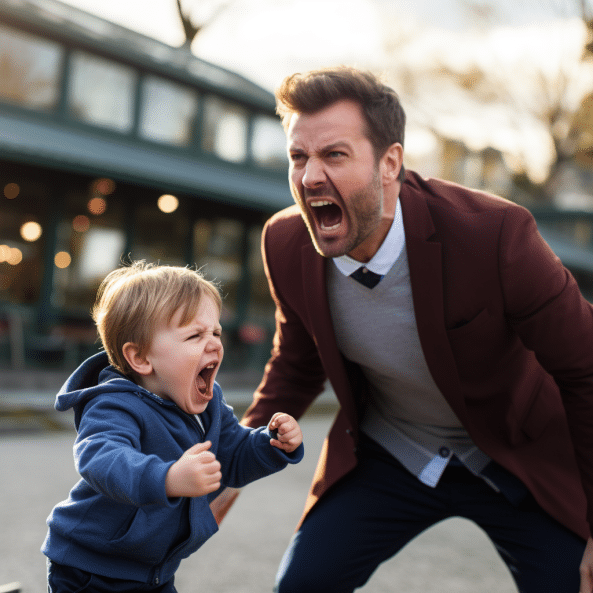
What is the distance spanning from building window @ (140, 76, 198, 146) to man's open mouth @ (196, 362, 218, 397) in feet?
40.8

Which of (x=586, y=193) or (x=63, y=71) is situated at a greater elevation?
(x=586, y=193)

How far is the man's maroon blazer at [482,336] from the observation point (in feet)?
7.40

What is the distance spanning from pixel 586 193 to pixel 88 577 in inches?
1855

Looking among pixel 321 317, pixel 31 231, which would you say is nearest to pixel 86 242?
pixel 31 231

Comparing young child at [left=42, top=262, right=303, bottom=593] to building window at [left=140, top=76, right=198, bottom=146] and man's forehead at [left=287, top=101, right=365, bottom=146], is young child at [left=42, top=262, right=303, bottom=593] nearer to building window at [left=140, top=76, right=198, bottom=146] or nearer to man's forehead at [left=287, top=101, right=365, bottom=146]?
man's forehead at [left=287, top=101, right=365, bottom=146]

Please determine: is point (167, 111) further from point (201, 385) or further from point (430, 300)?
point (201, 385)

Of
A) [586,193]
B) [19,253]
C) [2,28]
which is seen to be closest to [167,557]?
[19,253]

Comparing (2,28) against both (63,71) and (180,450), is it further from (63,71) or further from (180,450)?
(180,450)

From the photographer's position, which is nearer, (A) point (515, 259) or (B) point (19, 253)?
(A) point (515, 259)

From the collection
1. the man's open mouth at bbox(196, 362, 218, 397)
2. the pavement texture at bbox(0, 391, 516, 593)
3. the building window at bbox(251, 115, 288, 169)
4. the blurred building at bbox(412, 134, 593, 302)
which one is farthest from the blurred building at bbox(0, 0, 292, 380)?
the blurred building at bbox(412, 134, 593, 302)

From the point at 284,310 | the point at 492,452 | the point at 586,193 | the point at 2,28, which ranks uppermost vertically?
the point at 586,193

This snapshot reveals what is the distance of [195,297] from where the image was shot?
193 cm

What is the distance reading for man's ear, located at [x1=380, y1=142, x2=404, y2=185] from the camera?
96.7 inches

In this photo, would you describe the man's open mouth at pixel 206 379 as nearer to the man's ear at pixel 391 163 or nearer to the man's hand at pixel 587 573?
the man's ear at pixel 391 163
